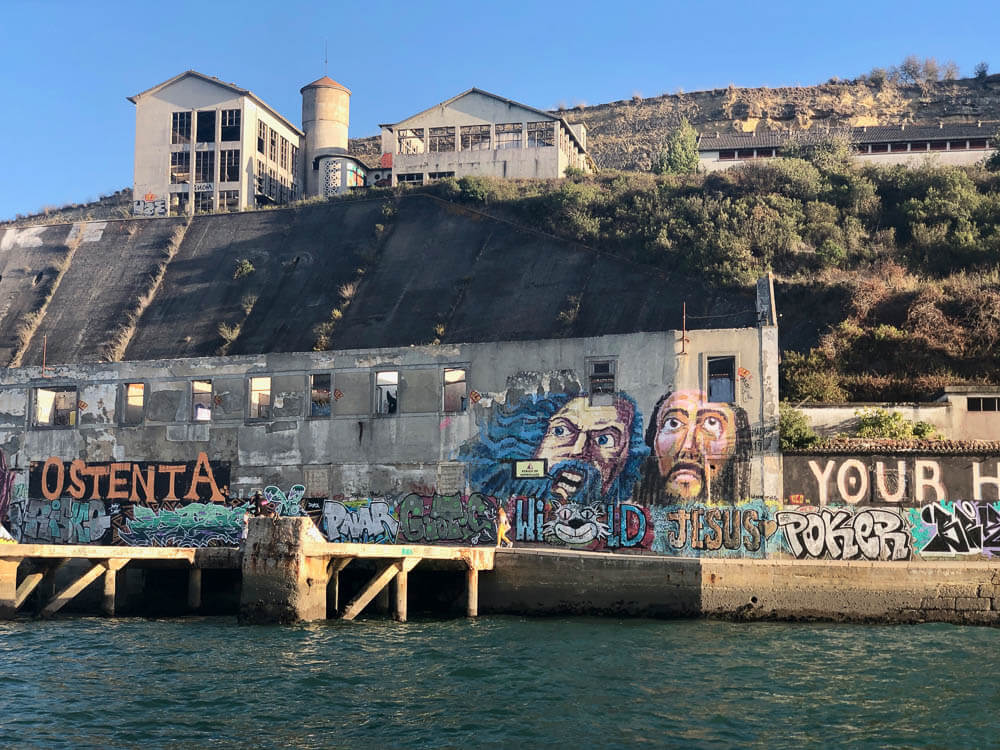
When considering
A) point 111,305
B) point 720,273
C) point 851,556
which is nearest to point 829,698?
point 851,556

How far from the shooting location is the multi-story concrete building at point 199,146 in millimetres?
80562

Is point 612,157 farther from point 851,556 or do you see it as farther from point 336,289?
point 851,556

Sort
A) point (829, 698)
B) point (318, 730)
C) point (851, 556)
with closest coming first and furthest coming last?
point (318, 730) → point (829, 698) → point (851, 556)

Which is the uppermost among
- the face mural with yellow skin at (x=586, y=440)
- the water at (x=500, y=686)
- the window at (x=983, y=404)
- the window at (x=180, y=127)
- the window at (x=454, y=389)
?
the window at (x=180, y=127)

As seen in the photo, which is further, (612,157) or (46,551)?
(612,157)

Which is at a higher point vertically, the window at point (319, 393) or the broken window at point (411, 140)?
the broken window at point (411, 140)

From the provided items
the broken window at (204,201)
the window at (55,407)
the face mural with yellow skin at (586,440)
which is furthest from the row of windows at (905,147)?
the window at (55,407)

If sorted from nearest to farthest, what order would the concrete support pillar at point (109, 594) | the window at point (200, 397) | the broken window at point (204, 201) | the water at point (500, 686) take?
the water at point (500, 686), the concrete support pillar at point (109, 594), the window at point (200, 397), the broken window at point (204, 201)

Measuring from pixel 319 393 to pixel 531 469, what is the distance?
8462mm

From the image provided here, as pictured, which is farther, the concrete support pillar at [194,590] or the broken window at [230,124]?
the broken window at [230,124]

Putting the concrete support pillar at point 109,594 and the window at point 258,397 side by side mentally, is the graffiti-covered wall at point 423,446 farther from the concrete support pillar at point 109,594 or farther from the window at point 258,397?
the concrete support pillar at point 109,594

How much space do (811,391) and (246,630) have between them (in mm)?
25265

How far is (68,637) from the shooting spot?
26.7 m

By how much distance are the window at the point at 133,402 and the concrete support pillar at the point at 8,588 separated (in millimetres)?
11668
